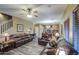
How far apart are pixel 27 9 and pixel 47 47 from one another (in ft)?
2.79

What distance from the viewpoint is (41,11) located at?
98.5 inches

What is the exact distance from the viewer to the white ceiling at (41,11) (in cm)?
243

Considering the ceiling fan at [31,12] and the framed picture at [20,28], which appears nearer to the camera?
the ceiling fan at [31,12]

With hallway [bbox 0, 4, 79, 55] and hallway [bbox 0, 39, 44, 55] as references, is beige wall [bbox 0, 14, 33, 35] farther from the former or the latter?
hallway [bbox 0, 39, 44, 55]

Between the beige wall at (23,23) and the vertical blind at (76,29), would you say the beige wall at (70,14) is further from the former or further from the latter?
the beige wall at (23,23)

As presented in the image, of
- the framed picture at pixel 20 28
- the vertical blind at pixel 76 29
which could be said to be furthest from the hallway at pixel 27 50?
the vertical blind at pixel 76 29

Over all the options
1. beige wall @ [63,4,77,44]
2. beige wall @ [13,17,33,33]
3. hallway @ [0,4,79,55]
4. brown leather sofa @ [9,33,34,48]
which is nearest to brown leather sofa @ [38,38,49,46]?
hallway @ [0,4,79,55]

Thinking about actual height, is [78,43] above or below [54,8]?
below

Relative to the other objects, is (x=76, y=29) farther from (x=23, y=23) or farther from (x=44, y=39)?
(x=23, y=23)

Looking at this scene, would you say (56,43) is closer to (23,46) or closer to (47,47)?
(47,47)

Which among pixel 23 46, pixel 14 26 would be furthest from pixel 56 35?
pixel 14 26

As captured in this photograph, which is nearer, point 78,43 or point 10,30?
point 78,43

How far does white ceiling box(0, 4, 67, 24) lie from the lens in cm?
243

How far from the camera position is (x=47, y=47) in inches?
98.4
